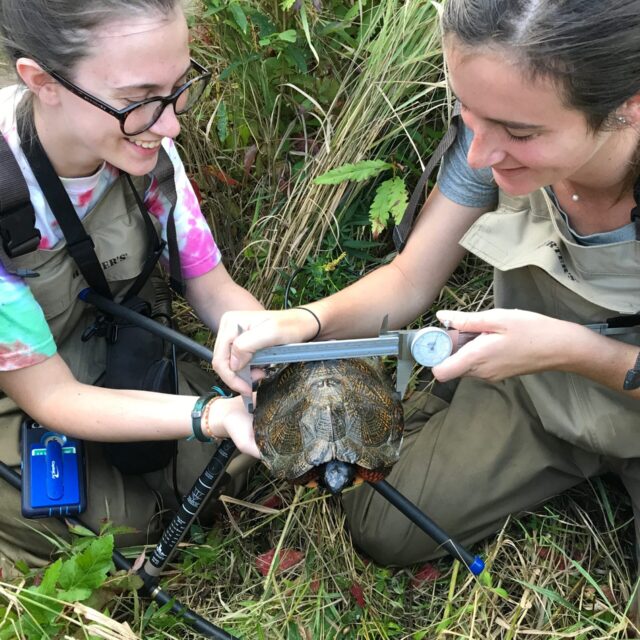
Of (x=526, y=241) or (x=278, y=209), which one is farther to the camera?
(x=278, y=209)

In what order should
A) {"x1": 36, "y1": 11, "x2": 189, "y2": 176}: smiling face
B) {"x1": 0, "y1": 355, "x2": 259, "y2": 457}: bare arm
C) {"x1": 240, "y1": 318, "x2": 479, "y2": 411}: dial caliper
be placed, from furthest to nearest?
{"x1": 0, "y1": 355, "x2": 259, "y2": 457}: bare arm
{"x1": 36, "y1": 11, "x2": 189, "y2": 176}: smiling face
{"x1": 240, "y1": 318, "x2": 479, "y2": 411}: dial caliper

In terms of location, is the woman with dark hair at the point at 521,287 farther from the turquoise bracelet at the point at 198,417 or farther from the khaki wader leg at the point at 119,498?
the khaki wader leg at the point at 119,498

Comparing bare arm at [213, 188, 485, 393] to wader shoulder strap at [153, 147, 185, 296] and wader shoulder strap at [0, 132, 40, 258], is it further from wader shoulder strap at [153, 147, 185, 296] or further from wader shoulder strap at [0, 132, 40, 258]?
wader shoulder strap at [0, 132, 40, 258]

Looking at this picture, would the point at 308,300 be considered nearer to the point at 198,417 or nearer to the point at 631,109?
the point at 198,417

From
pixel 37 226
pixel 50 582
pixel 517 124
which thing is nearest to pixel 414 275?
pixel 517 124

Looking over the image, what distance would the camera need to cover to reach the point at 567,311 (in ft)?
7.64

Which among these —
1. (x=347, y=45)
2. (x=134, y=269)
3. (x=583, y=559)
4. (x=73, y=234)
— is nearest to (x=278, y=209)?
(x=347, y=45)

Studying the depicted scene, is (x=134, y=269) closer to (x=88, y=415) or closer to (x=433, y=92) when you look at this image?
(x=88, y=415)

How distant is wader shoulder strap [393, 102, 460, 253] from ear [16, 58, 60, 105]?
1.08 m

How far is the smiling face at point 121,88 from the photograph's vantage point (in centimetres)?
192

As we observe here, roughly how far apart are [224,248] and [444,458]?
1.43 metres

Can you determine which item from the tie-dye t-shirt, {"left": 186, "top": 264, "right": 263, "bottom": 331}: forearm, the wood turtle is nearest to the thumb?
the wood turtle

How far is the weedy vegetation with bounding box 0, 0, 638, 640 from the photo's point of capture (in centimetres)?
235

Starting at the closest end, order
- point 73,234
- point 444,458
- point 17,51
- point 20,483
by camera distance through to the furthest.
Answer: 1. point 17,51
2. point 73,234
3. point 20,483
4. point 444,458
